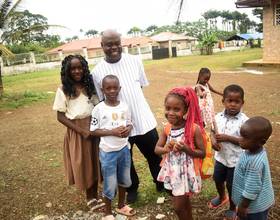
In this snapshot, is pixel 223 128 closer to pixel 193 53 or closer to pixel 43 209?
pixel 43 209

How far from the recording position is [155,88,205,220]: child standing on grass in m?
2.60

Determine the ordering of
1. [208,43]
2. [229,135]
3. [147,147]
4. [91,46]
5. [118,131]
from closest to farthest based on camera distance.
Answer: [229,135] < [118,131] < [147,147] < [208,43] < [91,46]

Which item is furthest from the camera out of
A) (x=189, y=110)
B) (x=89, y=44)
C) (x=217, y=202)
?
(x=89, y=44)

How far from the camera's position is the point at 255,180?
227 cm

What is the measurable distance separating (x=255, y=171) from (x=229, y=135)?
62 cm

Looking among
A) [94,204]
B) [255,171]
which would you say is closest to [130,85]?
[94,204]

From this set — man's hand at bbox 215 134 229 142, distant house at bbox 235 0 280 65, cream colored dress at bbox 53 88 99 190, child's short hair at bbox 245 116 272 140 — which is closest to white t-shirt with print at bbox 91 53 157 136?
cream colored dress at bbox 53 88 99 190

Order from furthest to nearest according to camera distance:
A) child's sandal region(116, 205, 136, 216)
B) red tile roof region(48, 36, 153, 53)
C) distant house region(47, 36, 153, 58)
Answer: red tile roof region(48, 36, 153, 53) < distant house region(47, 36, 153, 58) < child's sandal region(116, 205, 136, 216)

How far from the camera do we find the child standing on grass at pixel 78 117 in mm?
3285

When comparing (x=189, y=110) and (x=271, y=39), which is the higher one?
(x=271, y=39)

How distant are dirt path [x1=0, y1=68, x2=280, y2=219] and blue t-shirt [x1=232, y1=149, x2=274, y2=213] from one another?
3.13 ft

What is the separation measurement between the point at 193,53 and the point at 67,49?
15.8 m

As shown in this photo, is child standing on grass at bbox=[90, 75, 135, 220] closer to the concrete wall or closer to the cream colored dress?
the cream colored dress

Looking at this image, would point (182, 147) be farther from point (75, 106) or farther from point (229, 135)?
point (75, 106)
